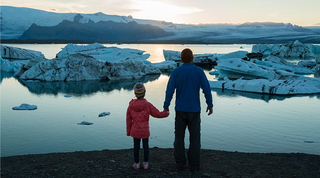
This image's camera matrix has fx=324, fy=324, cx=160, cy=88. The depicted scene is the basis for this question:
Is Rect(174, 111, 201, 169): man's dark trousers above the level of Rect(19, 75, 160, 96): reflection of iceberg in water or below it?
above

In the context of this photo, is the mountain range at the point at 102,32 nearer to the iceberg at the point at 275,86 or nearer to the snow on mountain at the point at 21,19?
the snow on mountain at the point at 21,19

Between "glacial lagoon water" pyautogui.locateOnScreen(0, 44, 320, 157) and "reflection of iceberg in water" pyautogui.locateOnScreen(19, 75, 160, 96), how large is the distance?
0.55 feet

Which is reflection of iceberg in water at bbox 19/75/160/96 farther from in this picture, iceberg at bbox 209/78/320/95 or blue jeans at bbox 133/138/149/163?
blue jeans at bbox 133/138/149/163

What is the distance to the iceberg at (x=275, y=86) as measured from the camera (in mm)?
12305

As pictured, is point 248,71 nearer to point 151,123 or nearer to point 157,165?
point 151,123

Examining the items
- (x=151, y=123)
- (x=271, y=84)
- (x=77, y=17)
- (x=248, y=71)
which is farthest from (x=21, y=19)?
(x=151, y=123)

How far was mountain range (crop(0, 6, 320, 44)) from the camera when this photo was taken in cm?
10250

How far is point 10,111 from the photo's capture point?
9133mm

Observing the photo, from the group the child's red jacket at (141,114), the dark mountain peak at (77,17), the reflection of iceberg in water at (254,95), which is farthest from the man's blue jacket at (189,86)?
the dark mountain peak at (77,17)

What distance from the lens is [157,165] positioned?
4082mm

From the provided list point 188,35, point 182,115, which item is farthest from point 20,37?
point 182,115

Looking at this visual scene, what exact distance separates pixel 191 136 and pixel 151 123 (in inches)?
151

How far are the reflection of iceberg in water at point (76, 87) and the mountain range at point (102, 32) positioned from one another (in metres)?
86.7

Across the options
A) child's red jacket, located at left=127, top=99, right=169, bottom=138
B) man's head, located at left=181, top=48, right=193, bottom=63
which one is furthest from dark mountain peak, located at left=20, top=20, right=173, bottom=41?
man's head, located at left=181, top=48, right=193, bottom=63
